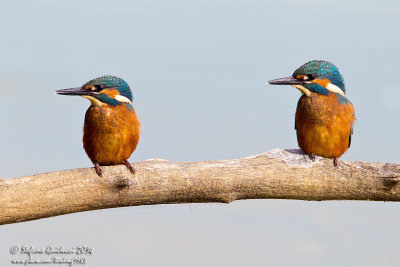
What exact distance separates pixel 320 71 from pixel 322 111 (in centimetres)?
40

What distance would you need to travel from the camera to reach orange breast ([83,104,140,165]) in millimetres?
5797

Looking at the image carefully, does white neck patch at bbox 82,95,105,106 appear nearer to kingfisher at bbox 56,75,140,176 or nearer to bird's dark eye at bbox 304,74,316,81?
kingfisher at bbox 56,75,140,176

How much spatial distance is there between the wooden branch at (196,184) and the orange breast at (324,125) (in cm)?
13

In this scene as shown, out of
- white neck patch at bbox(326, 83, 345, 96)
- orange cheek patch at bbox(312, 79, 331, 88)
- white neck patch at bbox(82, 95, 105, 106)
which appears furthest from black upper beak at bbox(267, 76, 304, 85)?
white neck patch at bbox(82, 95, 105, 106)

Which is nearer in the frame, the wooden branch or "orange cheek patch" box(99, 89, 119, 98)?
the wooden branch

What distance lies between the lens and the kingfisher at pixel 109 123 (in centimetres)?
580

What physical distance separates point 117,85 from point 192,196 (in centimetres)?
125

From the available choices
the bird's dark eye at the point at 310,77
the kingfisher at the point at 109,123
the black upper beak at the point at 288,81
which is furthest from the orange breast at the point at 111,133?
the bird's dark eye at the point at 310,77

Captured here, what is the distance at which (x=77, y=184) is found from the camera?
5516mm

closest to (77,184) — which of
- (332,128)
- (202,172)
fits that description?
(202,172)

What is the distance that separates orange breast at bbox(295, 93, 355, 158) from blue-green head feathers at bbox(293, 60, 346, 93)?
6.2 inches

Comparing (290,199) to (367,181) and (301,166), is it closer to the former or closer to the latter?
(301,166)

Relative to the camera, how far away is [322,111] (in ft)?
19.8

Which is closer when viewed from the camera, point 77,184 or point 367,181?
point 77,184
